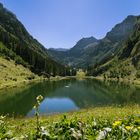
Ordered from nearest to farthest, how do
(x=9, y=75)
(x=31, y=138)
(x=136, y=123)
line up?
(x=31, y=138) < (x=136, y=123) < (x=9, y=75)

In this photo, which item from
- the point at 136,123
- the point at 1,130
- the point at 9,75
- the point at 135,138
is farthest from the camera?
the point at 9,75

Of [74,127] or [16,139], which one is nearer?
[16,139]

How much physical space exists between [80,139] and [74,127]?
3.80 ft

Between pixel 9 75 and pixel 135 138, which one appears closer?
pixel 135 138

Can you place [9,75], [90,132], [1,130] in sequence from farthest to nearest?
[9,75], [1,130], [90,132]

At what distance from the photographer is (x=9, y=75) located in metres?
186

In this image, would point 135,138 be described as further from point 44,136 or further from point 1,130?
point 1,130

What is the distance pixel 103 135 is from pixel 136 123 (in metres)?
2.90

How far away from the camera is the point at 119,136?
29.6 feet

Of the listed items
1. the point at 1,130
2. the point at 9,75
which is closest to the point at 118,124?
the point at 1,130

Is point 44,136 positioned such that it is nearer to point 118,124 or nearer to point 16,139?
point 16,139

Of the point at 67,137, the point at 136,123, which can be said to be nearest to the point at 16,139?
the point at 67,137

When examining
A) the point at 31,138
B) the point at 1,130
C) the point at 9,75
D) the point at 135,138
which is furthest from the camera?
the point at 9,75

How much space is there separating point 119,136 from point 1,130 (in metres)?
4.12
